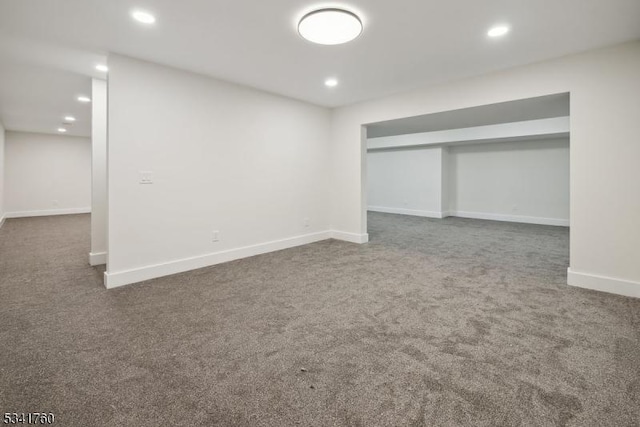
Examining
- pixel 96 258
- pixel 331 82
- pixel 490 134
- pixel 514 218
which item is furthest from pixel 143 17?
pixel 514 218

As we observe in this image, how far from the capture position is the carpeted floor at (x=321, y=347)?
149 centimetres

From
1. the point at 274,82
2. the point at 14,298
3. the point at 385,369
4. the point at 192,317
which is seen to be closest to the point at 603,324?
the point at 385,369

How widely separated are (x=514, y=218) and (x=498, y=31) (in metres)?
6.27

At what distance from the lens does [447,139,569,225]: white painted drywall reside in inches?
278

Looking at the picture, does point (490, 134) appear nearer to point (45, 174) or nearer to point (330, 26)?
point (330, 26)

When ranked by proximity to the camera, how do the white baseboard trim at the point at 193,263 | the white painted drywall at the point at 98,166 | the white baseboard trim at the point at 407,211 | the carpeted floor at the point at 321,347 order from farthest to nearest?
the white baseboard trim at the point at 407,211, the white painted drywall at the point at 98,166, the white baseboard trim at the point at 193,263, the carpeted floor at the point at 321,347

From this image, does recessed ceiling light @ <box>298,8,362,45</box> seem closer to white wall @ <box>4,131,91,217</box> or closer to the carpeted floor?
the carpeted floor

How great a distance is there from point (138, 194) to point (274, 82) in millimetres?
2221

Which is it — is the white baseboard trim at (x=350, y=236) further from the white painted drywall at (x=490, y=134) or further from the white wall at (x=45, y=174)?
the white wall at (x=45, y=174)

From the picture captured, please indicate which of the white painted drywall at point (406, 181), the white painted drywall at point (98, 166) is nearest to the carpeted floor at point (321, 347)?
the white painted drywall at point (98, 166)

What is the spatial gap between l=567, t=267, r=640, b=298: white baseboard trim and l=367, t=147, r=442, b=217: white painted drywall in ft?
17.6

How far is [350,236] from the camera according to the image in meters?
5.42

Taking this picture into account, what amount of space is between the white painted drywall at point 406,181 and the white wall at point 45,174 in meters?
9.02

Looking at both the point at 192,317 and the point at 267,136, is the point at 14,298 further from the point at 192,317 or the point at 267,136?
the point at 267,136
